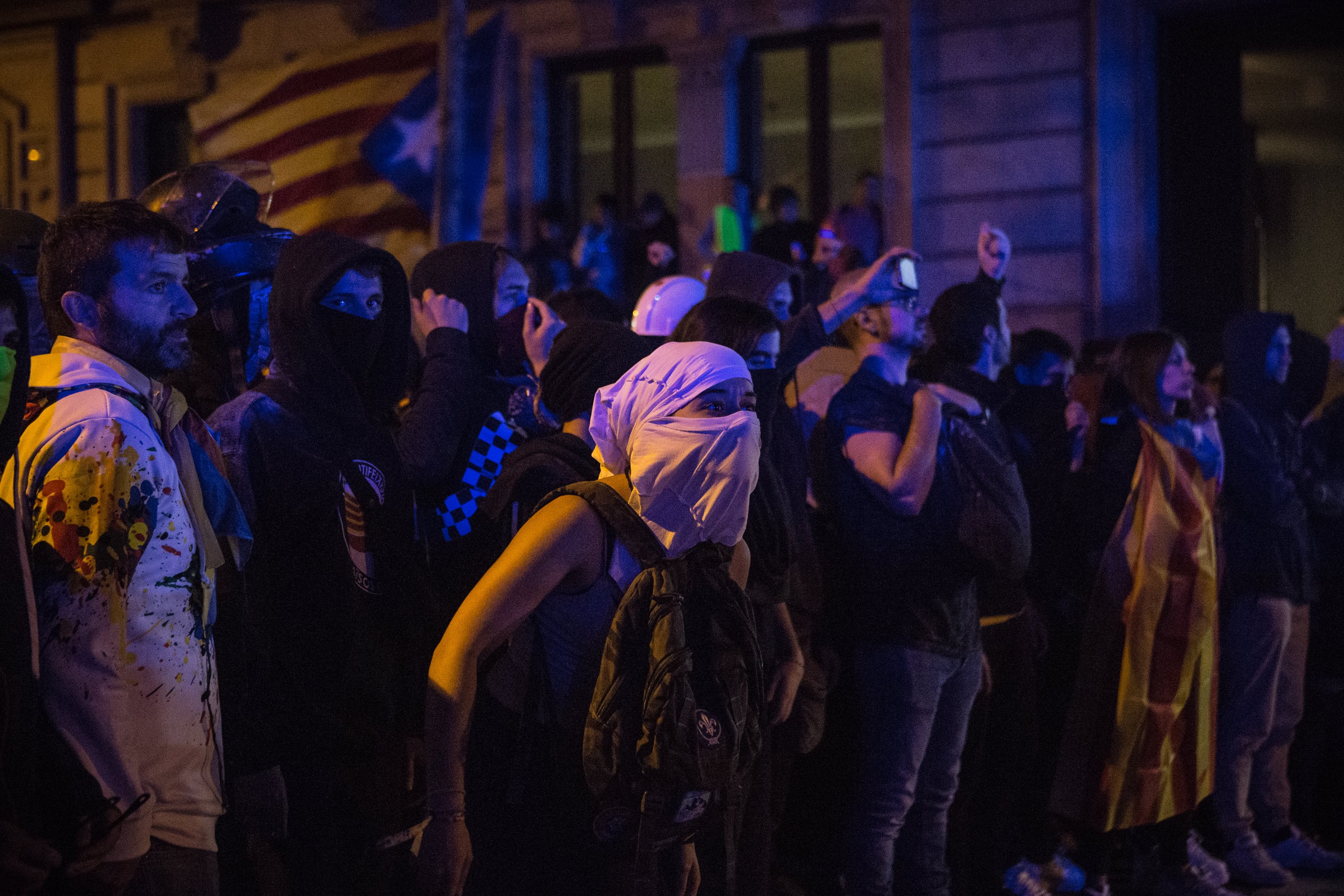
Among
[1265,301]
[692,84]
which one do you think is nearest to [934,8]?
[692,84]

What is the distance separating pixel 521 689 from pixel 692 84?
1058cm

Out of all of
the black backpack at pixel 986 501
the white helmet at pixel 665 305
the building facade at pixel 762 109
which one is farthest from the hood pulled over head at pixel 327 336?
the building facade at pixel 762 109

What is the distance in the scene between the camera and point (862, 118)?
1225cm

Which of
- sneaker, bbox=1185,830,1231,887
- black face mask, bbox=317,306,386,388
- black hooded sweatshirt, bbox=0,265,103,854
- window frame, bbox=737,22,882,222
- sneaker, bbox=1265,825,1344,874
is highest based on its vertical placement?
window frame, bbox=737,22,882,222

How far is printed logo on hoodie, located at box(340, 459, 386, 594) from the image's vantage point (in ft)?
9.86

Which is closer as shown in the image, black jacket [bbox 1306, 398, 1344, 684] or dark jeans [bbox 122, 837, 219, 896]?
dark jeans [bbox 122, 837, 219, 896]

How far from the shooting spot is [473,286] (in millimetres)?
4039

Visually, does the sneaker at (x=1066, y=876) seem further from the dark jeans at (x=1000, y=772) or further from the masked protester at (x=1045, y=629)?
the dark jeans at (x=1000, y=772)

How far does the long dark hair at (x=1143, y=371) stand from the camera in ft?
16.5

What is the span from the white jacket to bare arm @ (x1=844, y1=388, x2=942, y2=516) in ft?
7.65

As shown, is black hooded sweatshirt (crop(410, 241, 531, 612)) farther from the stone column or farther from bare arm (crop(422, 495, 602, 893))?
the stone column

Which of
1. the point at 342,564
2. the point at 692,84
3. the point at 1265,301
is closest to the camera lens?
the point at 342,564

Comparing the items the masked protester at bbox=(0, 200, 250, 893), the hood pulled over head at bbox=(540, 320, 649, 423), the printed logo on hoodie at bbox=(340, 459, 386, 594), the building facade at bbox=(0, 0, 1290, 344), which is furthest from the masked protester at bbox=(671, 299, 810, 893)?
the building facade at bbox=(0, 0, 1290, 344)

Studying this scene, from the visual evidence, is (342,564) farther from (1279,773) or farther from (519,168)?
(519,168)
